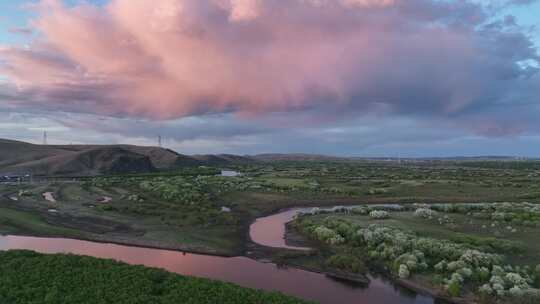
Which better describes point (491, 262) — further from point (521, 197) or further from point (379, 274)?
point (521, 197)

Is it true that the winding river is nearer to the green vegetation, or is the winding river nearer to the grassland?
the grassland

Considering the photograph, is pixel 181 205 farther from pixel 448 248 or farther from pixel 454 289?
pixel 454 289

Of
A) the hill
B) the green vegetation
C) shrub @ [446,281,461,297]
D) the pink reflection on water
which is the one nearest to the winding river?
the pink reflection on water

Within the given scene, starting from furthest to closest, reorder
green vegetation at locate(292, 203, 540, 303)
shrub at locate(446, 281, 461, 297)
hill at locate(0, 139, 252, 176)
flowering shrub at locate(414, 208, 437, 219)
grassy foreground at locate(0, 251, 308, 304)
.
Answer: hill at locate(0, 139, 252, 176) → flowering shrub at locate(414, 208, 437, 219) → green vegetation at locate(292, 203, 540, 303) → shrub at locate(446, 281, 461, 297) → grassy foreground at locate(0, 251, 308, 304)

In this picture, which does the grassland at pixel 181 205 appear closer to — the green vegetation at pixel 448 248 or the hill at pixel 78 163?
the green vegetation at pixel 448 248

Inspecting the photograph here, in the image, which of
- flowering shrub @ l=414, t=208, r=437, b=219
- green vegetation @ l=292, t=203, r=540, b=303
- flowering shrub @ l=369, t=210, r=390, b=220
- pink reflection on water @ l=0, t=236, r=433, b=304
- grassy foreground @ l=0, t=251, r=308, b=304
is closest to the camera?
grassy foreground @ l=0, t=251, r=308, b=304

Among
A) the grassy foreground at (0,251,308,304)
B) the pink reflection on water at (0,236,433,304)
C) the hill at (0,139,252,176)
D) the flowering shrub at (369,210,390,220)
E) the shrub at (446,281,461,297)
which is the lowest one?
the pink reflection on water at (0,236,433,304)
